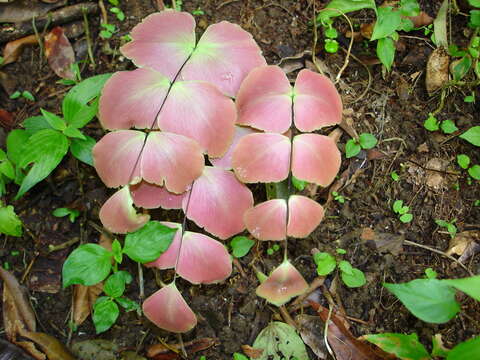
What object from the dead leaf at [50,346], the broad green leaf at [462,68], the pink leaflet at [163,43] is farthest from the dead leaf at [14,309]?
the broad green leaf at [462,68]

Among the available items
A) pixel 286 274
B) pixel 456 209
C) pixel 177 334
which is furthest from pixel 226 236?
pixel 456 209

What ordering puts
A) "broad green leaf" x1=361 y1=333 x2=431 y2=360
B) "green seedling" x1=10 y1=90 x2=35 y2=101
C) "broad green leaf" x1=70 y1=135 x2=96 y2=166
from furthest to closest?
1. "green seedling" x1=10 y1=90 x2=35 y2=101
2. "broad green leaf" x1=70 y1=135 x2=96 y2=166
3. "broad green leaf" x1=361 y1=333 x2=431 y2=360

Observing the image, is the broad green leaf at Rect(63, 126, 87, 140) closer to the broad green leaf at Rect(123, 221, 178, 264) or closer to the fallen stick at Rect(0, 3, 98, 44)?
the broad green leaf at Rect(123, 221, 178, 264)

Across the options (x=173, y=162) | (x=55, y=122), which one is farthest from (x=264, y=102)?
(x=55, y=122)

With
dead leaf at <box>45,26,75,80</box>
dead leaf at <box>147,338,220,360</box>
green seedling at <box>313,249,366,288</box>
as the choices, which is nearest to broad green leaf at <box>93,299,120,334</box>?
dead leaf at <box>147,338,220,360</box>

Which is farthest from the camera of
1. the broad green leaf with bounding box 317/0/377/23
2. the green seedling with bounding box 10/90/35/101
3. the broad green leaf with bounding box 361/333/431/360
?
the green seedling with bounding box 10/90/35/101

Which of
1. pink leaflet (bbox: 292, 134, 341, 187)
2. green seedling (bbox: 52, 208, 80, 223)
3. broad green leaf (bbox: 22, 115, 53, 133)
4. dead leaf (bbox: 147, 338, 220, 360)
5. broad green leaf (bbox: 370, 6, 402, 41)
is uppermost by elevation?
broad green leaf (bbox: 370, 6, 402, 41)

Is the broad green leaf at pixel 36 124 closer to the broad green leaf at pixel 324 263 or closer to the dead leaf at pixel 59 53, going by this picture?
the dead leaf at pixel 59 53
